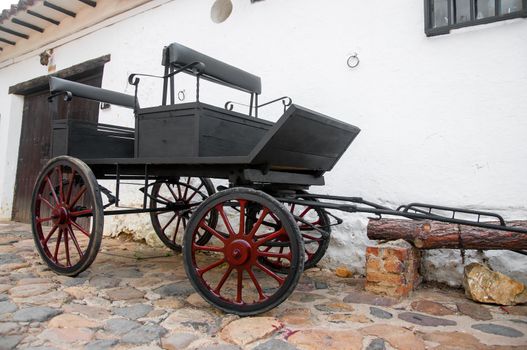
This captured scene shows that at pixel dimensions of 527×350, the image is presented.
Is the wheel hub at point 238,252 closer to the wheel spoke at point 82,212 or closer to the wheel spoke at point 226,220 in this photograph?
the wheel spoke at point 226,220

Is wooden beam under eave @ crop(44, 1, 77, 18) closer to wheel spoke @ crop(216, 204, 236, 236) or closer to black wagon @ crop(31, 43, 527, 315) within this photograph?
black wagon @ crop(31, 43, 527, 315)

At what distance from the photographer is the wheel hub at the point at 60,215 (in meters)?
3.04

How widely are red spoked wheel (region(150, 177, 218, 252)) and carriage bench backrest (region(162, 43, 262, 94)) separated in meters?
1.17

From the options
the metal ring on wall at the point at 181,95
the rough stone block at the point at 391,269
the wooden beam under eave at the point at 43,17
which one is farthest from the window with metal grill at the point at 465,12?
the wooden beam under eave at the point at 43,17

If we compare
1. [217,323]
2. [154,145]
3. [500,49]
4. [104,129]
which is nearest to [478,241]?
[500,49]

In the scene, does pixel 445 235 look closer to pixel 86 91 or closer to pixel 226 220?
pixel 226 220

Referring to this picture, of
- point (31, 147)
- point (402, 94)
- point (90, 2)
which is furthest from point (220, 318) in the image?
point (31, 147)

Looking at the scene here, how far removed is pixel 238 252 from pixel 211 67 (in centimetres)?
142

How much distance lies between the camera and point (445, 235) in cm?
263

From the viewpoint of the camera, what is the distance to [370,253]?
275 cm

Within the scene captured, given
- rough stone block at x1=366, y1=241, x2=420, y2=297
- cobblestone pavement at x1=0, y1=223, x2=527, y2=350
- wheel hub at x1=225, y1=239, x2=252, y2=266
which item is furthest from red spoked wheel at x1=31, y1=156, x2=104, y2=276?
rough stone block at x1=366, y1=241, x2=420, y2=297

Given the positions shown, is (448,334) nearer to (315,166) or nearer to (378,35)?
(315,166)

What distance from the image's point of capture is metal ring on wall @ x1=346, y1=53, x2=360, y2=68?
3.47 metres

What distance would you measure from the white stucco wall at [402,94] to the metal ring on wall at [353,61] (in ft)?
0.12
